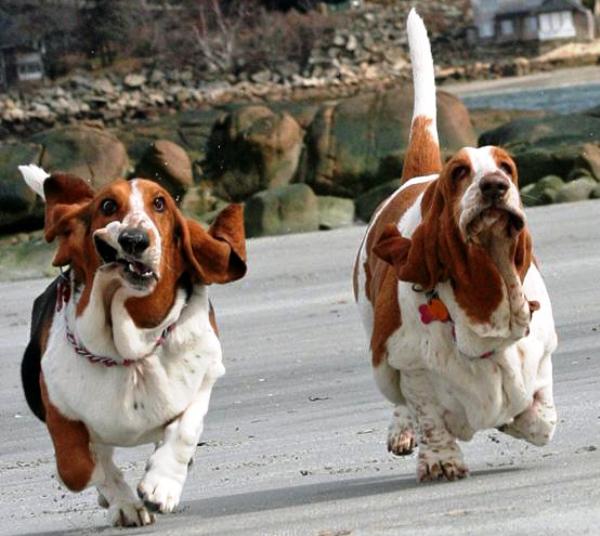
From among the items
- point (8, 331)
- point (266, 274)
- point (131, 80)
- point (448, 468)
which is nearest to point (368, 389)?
point (448, 468)

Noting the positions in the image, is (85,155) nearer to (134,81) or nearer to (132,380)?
(132,380)

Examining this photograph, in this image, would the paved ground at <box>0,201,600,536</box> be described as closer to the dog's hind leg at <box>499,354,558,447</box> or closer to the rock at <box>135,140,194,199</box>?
the dog's hind leg at <box>499,354,558,447</box>

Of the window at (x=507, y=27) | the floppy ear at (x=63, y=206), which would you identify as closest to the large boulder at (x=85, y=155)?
the floppy ear at (x=63, y=206)

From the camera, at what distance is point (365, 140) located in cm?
2602

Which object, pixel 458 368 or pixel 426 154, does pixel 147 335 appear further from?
pixel 426 154

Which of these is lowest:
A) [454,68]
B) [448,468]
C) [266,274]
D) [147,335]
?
[454,68]

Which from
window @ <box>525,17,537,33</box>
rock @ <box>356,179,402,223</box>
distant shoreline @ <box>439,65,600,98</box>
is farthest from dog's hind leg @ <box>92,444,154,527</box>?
window @ <box>525,17,537,33</box>

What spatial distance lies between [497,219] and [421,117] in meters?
2.15

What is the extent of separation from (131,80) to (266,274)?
54.2 meters

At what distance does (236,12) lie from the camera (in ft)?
256

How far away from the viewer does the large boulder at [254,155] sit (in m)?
26.5

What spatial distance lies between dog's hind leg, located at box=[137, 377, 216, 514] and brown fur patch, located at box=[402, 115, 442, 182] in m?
2.00

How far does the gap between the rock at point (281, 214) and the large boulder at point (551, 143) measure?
3.26 metres

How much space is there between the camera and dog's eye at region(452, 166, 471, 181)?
6.31m
